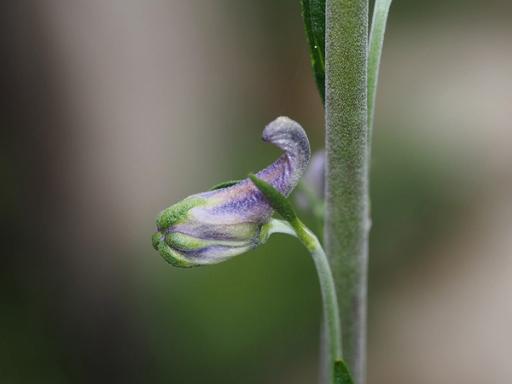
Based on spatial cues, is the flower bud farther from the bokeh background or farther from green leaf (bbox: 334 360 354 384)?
the bokeh background

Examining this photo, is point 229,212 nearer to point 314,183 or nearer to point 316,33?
point 316,33

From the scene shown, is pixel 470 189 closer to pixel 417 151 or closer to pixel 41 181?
pixel 417 151

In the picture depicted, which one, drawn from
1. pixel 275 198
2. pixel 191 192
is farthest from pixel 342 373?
pixel 191 192

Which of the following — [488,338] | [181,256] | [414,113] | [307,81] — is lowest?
[488,338]

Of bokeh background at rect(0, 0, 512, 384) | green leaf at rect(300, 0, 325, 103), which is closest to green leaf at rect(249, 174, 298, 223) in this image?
green leaf at rect(300, 0, 325, 103)

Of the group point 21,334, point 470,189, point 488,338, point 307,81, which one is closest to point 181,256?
point 21,334

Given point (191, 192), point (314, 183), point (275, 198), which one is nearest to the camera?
point (275, 198)
